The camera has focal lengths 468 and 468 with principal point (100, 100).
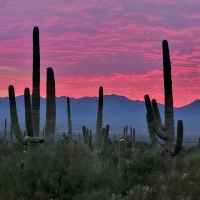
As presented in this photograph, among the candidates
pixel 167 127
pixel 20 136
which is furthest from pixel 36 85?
pixel 167 127

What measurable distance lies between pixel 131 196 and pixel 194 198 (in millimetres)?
2564

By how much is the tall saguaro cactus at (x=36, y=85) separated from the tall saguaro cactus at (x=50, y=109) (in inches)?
19.8

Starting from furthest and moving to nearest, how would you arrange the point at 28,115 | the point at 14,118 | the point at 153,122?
the point at 14,118, the point at 153,122, the point at 28,115

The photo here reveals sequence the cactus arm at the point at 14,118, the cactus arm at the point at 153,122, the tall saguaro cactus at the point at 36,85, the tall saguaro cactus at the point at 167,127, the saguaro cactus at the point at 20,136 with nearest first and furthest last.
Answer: the saguaro cactus at the point at 20,136 < the tall saguaro cactus at the point at 36,85 < the cactus arm at the point at 14,118 < the tall saguaro cactus at the point at 167,127 < the cactus arm at the point at 153,122

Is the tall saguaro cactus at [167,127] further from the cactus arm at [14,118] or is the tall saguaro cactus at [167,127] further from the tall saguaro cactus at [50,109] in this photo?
the cactus arm at [14,118]

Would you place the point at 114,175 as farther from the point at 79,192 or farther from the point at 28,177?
the point at 28,177

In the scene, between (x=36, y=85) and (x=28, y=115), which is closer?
(x=28, y=115)

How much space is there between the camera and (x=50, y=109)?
2183cm

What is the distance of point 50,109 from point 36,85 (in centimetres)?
129

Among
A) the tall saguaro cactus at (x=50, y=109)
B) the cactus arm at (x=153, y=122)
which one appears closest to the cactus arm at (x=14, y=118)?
the tall saguaro cactus at (x=50, y=109)

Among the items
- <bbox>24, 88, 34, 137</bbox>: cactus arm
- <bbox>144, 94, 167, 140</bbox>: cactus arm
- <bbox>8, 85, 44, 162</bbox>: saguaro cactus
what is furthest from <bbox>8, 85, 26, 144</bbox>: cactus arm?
<bbox>144, 94, 167, 140</bbox>: cactus arm

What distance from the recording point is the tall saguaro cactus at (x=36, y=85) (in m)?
21.5

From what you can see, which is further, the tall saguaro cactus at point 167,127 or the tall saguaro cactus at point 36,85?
the tall saguaro cactus at point 167,127

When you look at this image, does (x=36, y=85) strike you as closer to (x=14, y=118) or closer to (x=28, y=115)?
(x=28, y=115)
